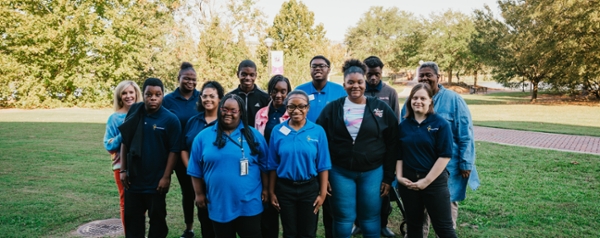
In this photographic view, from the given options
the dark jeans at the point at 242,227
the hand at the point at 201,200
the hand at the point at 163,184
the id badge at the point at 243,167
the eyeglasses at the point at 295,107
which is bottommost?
the dark jeans at the point at 242,227

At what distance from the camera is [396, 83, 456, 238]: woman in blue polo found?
3.51 metres

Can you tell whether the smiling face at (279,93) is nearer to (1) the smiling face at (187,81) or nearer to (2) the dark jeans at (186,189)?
(1) the smiling face at (187,81)

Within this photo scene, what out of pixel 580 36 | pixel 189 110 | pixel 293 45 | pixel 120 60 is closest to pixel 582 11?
pixel 580 36

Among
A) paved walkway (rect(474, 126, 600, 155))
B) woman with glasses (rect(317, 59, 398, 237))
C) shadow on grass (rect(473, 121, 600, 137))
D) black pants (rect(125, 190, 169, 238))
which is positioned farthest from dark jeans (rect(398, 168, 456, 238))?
shadow on grass (rect(473, 121, 600, 137))

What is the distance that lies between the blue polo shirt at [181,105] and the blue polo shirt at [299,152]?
1.42m

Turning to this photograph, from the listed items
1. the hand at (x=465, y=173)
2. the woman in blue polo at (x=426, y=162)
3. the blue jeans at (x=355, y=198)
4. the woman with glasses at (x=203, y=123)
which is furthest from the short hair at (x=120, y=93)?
the hand at (x=465, y=173)

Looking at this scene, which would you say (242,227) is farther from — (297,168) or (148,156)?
(148,156)

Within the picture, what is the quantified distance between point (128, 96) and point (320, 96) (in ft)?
6.64

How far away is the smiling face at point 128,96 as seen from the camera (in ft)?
13.9

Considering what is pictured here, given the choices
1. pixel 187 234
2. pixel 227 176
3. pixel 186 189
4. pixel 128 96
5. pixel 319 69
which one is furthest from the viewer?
pixel 187 234

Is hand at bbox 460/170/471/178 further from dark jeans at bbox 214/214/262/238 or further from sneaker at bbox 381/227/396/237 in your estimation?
dark jeans at bbox 214/214/262/238

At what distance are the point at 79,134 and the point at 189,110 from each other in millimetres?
10702

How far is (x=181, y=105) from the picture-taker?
4.59m

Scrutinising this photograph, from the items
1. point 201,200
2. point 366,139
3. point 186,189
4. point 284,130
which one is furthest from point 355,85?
point 186,189
